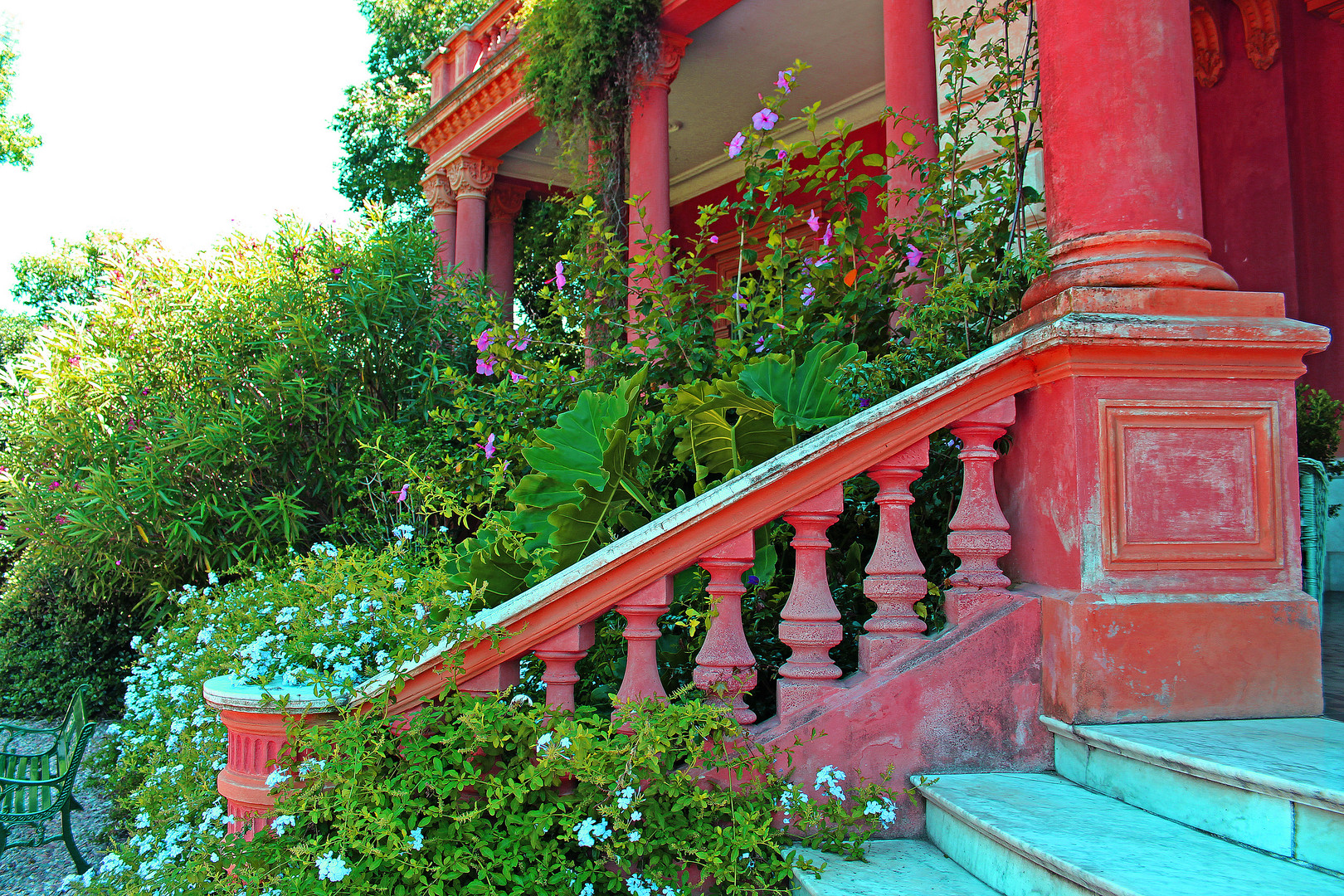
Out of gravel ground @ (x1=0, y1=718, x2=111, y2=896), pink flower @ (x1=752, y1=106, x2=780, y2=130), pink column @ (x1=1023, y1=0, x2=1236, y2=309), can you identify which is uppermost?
pink flower @ (x1=752, y1=106, x2=780, y2=130)

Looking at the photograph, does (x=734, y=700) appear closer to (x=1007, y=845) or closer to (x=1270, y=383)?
(x=1007, y=845)

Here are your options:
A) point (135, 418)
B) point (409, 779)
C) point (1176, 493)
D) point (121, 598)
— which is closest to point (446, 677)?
point (409, 779)

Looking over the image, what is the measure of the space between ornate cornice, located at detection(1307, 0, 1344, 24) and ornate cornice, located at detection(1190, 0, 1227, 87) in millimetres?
530

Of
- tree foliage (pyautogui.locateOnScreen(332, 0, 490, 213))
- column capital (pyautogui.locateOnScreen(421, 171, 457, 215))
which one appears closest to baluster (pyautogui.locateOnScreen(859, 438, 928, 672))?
column capital (pyautogui.locateOnScreen(421, 171, 457, 215))

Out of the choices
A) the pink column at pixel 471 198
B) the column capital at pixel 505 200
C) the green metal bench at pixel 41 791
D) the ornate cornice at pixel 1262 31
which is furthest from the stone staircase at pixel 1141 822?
the column capital at pixel 505 200

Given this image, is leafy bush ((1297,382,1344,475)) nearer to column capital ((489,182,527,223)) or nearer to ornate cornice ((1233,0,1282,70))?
ornate cornice ((1233,0,1282,70))

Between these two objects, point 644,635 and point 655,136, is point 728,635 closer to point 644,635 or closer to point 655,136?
point 644,635

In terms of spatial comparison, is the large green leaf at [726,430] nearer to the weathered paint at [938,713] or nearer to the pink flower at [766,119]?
the weathered paint at [938,713]

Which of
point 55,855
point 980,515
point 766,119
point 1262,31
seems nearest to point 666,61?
point 766,119

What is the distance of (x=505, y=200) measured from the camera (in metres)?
10.8

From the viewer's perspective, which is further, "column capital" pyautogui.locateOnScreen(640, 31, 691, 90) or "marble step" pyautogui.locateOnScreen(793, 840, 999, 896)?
"column capital" pyautogui.locateOnScreen(640, 31, 691, 90)

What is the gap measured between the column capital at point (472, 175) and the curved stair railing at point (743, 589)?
29.5 ft

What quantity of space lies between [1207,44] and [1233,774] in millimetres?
6292

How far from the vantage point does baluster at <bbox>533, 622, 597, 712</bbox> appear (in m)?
2.21
